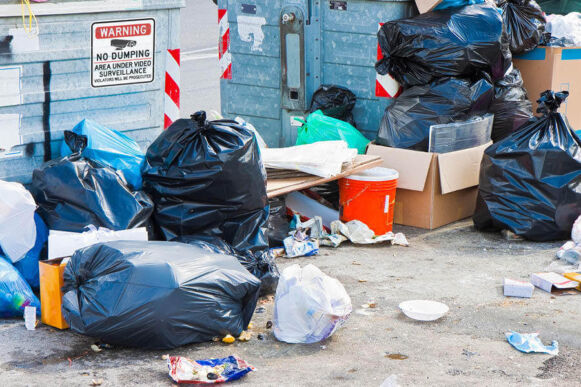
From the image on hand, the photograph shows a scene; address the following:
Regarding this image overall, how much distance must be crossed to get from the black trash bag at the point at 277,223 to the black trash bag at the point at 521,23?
219 centimetres

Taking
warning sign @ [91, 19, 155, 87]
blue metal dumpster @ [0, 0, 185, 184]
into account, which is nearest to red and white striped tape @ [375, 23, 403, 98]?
blue metal dumpster @ [0, 0, 185, 184]

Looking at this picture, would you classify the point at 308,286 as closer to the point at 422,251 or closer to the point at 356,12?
the point at 422,251

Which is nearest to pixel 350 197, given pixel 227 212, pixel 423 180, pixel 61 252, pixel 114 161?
pixel 423 180

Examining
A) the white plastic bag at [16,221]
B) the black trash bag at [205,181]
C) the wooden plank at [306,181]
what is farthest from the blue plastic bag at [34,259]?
the wooden plank at [306,181]

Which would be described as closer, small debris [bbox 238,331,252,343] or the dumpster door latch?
small debris [bbox 238,331,252,343]

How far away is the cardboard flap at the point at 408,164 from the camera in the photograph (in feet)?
18.5

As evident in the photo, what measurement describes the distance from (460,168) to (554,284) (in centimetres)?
140

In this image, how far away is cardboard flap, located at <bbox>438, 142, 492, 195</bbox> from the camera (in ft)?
18.6

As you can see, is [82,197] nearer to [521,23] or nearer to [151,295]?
[151,295]

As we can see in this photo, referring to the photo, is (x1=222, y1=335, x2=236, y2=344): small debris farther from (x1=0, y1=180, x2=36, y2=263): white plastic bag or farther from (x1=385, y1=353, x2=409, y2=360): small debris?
(x1=0, y1=180, x2=36, y2=263): white plastic bag

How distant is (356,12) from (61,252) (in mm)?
2921

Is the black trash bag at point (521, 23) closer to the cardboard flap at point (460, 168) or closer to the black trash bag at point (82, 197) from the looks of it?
the cardboard flap at point (460, 168)

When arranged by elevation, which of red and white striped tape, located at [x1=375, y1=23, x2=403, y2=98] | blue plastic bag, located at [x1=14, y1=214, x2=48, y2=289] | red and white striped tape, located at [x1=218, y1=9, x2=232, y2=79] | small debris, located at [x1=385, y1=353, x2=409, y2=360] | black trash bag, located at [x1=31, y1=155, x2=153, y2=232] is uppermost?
red and white striped tape, located at [x1=218, y1=9, x2=232, y2=79]

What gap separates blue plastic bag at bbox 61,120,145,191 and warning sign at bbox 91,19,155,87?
0.30 metres
